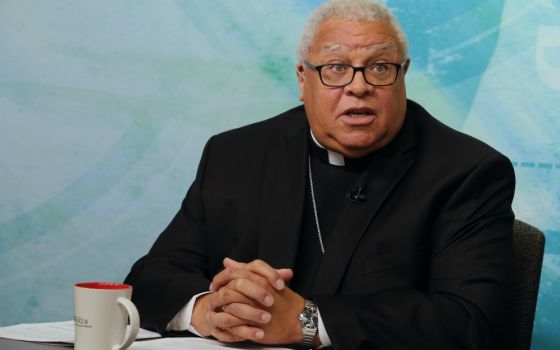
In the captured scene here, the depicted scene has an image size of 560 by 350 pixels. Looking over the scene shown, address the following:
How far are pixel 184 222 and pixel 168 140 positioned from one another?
1005mm

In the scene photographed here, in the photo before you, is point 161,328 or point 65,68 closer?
point 161,328

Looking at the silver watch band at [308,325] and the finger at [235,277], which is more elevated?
the finger at [235,277]

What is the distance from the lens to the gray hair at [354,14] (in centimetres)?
261

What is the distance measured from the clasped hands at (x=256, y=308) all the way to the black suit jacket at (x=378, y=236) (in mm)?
84

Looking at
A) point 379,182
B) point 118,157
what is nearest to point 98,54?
point 118,157

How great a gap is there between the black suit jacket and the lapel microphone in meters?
0.02

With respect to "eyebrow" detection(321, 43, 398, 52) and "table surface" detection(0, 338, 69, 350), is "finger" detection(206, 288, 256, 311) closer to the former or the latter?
"table surface" detection(0, 338, 69, 350)

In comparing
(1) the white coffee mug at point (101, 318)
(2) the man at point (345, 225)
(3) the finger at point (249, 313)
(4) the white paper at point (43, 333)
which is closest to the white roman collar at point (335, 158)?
(2) the man at point (345, 225)

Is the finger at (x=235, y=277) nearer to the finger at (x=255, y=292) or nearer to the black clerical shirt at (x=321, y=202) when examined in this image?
the finger at (x=255, y=292)

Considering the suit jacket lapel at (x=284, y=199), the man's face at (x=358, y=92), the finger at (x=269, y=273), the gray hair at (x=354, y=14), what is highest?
the gray hair at (x=354, y=14)

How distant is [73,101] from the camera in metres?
3.94

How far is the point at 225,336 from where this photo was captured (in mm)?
2119

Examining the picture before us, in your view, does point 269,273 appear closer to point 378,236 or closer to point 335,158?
point 378,236

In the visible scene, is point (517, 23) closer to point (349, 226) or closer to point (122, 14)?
point (349, 226)
